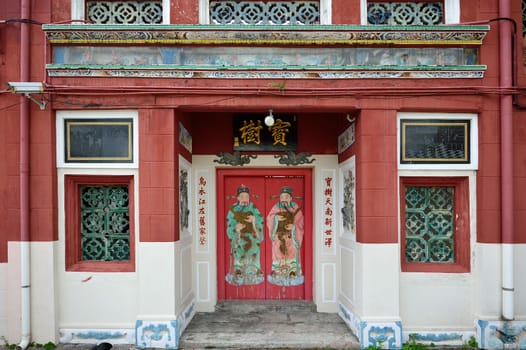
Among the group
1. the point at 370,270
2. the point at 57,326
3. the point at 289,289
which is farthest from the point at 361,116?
the point at 57,326

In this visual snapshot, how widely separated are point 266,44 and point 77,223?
140 inches

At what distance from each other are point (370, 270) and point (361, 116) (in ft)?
6.69

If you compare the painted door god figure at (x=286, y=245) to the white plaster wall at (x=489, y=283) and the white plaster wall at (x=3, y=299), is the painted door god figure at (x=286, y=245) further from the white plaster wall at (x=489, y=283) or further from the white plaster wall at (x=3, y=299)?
the white plaster wall at (x=3, y=299)

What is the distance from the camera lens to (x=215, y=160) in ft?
20.9

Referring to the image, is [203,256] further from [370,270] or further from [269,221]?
[370,270]

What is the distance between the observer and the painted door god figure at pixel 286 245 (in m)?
6.46

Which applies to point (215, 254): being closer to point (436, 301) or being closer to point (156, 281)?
point (156, 281)

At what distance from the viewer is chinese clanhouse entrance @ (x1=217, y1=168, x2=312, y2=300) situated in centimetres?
646

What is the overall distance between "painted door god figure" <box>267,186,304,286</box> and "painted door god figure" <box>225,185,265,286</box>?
24 cm

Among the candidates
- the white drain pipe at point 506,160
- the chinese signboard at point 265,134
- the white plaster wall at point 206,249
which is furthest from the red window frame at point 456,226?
the white plaster wall at point 206,249

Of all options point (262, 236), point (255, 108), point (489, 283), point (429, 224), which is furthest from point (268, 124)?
point (489, 283)

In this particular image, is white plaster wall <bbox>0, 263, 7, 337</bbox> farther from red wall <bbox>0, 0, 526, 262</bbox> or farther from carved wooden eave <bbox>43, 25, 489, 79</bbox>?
carved wooden eave <bbox>43, 25, 489, 79</bbox>

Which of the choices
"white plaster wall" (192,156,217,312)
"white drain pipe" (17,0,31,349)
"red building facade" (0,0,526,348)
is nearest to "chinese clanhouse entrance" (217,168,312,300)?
"white plaster wall" (192,156,217,312)

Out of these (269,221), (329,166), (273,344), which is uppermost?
(329,166)
